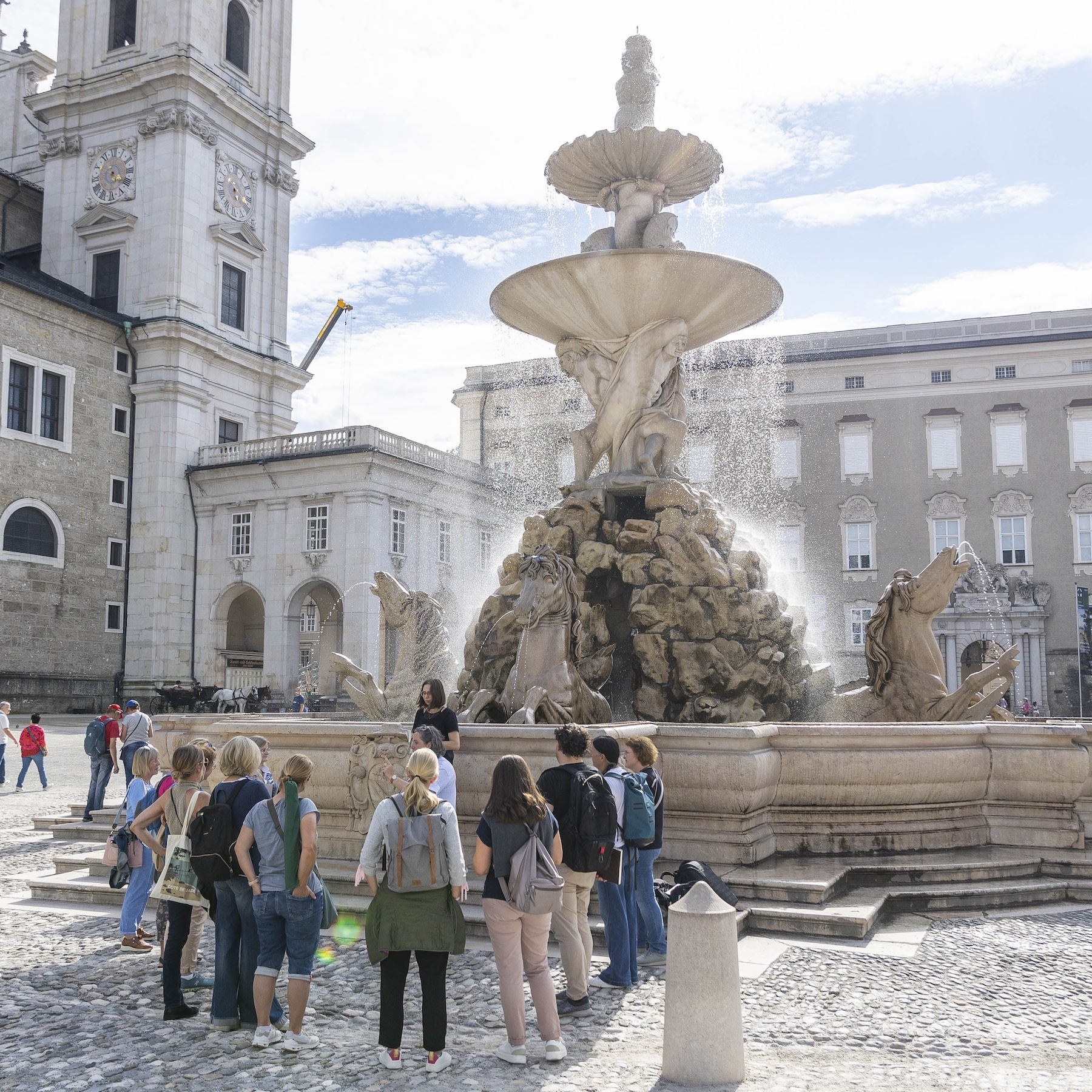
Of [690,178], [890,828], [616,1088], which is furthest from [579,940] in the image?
[690,178]

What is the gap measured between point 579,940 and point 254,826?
1612 mm

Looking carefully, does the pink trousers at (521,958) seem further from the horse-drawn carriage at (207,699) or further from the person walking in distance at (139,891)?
the horse-drawn carriage at (207,699)

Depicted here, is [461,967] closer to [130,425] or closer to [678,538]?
[678,538]

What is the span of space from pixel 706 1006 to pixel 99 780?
990cm

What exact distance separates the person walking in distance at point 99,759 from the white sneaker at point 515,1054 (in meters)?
8.46

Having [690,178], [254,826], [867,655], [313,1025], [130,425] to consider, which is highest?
[130,425]

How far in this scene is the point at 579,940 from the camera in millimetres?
5078

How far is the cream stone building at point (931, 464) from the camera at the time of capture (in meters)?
41.7

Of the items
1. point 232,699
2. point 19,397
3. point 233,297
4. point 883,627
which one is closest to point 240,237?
point 233,297

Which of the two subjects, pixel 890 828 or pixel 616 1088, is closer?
pixel 616 1088

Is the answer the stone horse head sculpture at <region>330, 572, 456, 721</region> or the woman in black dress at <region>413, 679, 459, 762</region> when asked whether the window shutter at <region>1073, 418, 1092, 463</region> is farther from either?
the woman in black dress at <region>413, 679, 459, 762</region>

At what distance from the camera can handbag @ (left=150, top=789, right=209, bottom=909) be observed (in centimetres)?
522

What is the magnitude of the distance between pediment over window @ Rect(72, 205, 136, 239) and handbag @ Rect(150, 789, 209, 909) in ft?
136

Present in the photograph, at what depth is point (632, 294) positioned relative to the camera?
1187 centimetres
